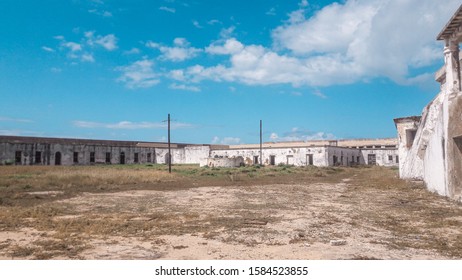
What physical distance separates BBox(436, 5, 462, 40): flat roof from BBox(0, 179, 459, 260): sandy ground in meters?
5.67

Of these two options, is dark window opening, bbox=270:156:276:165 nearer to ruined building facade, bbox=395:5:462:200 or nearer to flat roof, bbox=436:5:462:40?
ruined building facade, bbox=395:5:462:200

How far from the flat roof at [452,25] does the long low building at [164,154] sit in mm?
25628

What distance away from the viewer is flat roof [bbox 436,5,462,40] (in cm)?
956

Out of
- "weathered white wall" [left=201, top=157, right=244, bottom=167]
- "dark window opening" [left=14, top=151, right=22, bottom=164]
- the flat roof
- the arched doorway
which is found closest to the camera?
the flat roof

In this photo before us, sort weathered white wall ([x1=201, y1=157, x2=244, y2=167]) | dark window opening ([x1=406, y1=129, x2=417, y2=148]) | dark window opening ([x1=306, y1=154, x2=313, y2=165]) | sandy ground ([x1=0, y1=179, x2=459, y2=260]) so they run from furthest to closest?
dark window opening ([x1=306, y1=154, x2=313, y2=165]) < weathered white wall ([x1=201, y1=157, x2=244, y2=167]) < dark window opening ([x1=406, y1=129, x2=417, y2=148]) < sandy ground ([x1=0, y1=179, x2=459, y2=260])

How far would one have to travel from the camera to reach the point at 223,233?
6215 mm

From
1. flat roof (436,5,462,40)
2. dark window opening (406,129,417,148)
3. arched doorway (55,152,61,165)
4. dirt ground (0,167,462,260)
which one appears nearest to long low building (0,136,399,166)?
arched doorway (55,152,61,165)

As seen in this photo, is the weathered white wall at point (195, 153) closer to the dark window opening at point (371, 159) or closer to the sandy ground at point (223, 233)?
the dark window opening at point (371, 159)

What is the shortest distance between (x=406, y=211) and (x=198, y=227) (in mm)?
5318

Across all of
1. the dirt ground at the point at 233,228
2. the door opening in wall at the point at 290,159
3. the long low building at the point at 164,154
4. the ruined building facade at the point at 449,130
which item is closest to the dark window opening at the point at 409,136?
the ruined building facade at the point at 449,130

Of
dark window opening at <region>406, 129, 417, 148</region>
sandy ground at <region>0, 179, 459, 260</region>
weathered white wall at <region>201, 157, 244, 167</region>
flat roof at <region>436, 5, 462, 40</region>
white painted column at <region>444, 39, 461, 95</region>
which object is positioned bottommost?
sandy ground at <region>0, 179, 459, 260</region>

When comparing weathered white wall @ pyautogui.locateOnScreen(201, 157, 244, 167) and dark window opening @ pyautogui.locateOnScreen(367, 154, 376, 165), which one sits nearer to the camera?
weathered white wall @ pyautogui.locateOnScreen(201, 157, 244, 167)
